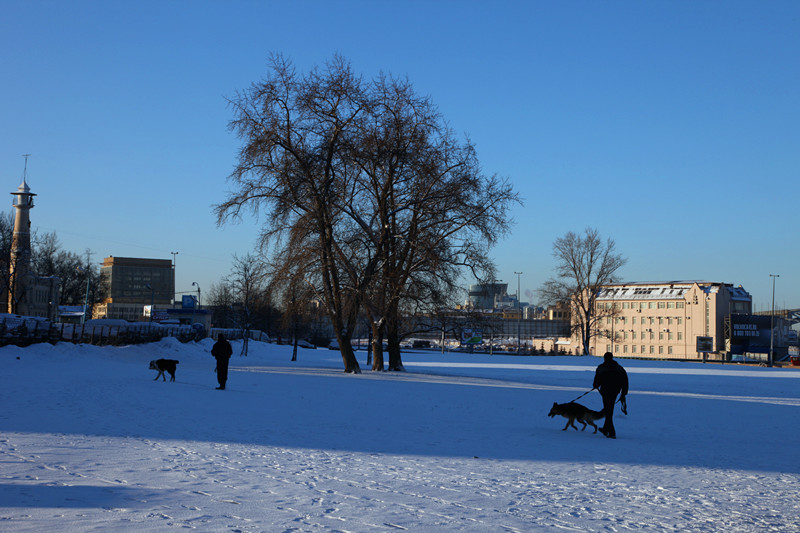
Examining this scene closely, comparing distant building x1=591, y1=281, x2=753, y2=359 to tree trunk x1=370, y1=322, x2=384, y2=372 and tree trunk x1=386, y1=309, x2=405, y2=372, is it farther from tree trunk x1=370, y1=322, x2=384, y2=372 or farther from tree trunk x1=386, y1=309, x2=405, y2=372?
tree trunk x1=370, y1=322, x2=384, y2=372

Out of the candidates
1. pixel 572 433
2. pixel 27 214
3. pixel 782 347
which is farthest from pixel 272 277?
pixel 782 347

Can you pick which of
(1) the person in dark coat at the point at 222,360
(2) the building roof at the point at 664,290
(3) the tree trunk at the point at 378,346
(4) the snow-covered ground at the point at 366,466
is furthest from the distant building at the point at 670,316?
(4) the snow-covered ground at the point at 366,466

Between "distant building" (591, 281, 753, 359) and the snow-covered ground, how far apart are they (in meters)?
98.7

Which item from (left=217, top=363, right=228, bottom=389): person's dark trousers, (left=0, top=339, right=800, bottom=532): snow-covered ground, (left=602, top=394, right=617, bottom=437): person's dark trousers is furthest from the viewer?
(left=217, top=363, right=228, bottom=389): person's dark trousers

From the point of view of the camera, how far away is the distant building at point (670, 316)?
380 feet

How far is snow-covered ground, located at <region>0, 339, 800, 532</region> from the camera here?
275 inches

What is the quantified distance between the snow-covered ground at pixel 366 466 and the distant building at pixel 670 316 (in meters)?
98.7

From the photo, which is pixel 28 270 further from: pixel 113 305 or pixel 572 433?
pixel 113 305

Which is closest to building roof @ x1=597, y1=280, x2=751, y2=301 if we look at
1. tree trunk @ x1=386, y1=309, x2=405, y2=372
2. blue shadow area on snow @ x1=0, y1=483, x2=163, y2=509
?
tree trunk @ x1=386, y1=309, x2=405, y2=372

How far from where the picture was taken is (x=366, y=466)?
391 inches

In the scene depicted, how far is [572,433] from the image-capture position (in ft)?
50.2

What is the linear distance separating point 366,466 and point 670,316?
11960 cm

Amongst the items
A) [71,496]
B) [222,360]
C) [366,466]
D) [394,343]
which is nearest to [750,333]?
[394,343]

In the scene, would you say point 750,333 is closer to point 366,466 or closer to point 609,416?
point 609,416
